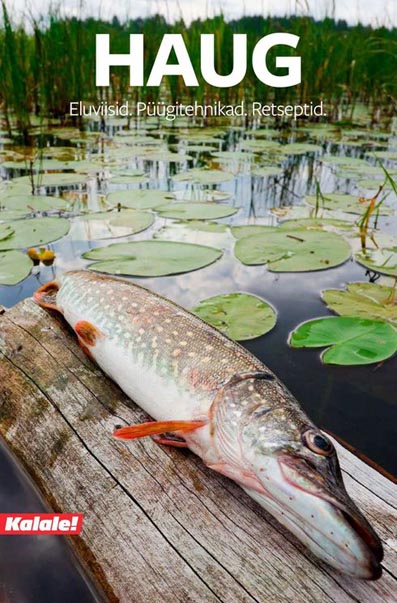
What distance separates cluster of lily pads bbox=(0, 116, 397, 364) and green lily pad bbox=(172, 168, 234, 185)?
1 cm

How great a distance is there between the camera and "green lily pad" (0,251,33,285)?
3.30m

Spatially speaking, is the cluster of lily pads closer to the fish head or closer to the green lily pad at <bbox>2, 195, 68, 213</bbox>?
the green lily pad at <bbox>2, 195, 68, 213</bbox>

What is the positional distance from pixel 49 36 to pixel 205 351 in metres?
8.19

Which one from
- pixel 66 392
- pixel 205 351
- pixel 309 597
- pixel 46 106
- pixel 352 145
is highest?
pixel 46 106

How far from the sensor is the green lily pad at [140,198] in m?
4.98

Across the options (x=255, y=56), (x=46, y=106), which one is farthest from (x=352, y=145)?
(x=46, y=106)

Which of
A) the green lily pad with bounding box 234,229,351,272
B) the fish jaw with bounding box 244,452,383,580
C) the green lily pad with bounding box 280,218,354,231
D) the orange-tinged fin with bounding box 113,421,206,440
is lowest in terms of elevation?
the fish jaw with bounding box 244,452,383,580

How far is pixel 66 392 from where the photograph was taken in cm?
221

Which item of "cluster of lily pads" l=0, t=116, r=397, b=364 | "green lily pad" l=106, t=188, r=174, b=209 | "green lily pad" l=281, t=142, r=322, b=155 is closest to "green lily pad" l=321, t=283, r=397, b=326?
"cluster of lily pads" l=0, t=116, r=397, b=364

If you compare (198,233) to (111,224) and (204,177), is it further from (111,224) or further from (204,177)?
(204,177)

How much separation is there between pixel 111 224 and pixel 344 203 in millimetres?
2414

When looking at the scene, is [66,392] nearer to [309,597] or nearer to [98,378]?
[98,378]

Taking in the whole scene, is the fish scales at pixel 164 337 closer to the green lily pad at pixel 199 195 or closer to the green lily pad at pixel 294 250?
the green lily pad at pixel 294 250

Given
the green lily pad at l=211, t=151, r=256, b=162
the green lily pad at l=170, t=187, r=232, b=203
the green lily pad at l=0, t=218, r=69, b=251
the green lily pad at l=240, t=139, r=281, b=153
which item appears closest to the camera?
the green lily pad at l=0, t=218, r=69, b=251
